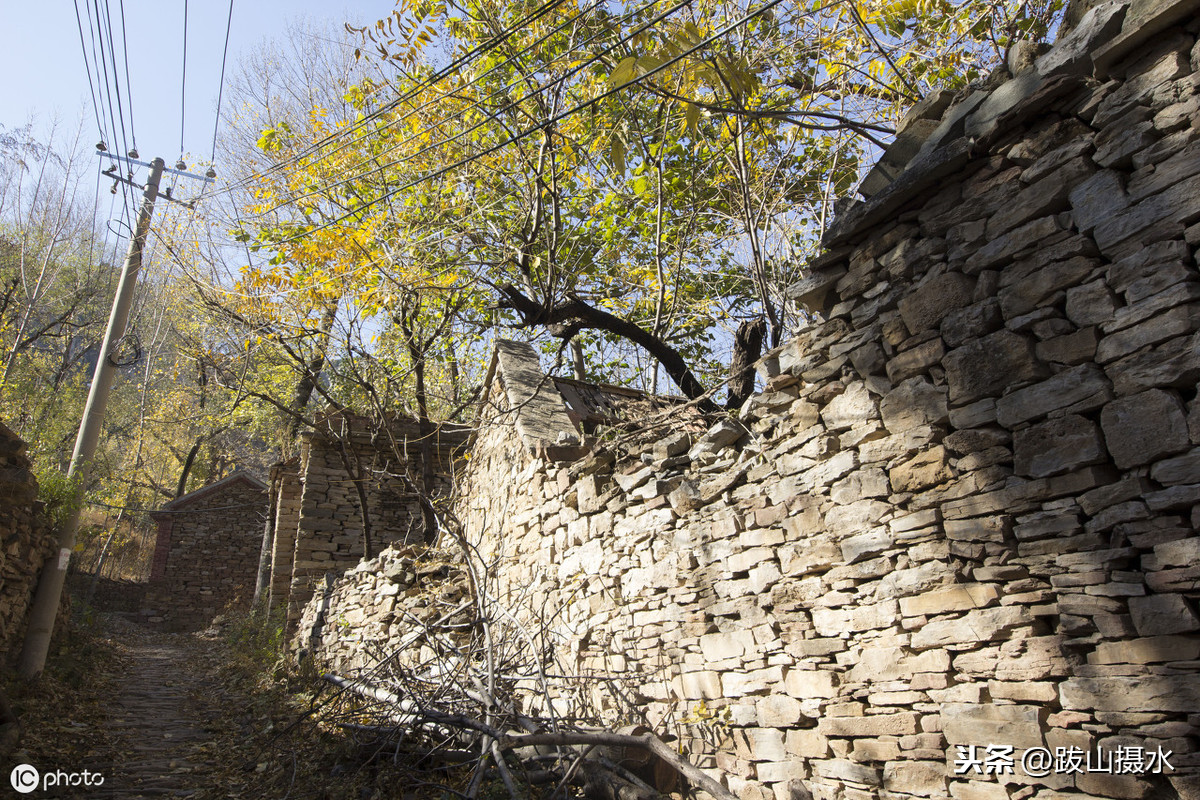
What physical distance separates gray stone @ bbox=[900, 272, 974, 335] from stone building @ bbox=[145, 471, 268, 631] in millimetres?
17534

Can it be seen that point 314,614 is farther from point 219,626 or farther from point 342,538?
point 219,626

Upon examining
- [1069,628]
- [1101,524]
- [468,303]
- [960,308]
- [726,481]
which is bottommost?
[1069,628]

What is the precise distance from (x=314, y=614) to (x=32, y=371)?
12.7 m

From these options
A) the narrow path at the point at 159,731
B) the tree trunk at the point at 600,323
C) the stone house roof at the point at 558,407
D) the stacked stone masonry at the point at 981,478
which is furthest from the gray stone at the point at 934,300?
the narrow path at the point at 159,731

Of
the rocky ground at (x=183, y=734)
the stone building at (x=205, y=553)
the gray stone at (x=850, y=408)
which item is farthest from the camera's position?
the stone building at (x=205, y=553)

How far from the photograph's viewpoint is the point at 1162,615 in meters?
2.26

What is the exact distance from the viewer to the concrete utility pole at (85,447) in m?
6.82

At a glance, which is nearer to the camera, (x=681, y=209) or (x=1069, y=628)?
(x=1069, y=628)

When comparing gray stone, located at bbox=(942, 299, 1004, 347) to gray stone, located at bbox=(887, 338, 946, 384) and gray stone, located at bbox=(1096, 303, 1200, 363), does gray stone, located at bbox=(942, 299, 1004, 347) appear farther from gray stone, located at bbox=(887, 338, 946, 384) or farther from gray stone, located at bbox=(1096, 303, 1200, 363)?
gray stone, located at bbox=(1096, 303, 1200, 363)

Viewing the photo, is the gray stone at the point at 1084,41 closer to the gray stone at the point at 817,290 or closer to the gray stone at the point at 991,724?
the gray stone at the point at 817,290

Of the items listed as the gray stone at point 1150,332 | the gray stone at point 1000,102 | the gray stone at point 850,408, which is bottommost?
the gray stone at point 1150,332

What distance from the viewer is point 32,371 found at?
52.9 feet

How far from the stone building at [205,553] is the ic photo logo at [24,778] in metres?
13.2

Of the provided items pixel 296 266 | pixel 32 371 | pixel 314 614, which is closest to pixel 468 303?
pixel 296 266
